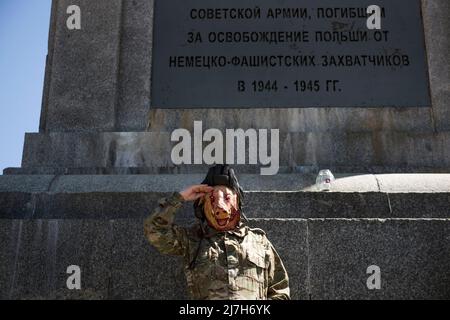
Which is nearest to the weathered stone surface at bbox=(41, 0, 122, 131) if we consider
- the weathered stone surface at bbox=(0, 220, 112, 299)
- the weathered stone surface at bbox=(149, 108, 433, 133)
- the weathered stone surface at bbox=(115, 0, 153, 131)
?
the weathered stone surface at bbox=(115, 0, 153, 131)

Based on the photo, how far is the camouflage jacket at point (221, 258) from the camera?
186 inches

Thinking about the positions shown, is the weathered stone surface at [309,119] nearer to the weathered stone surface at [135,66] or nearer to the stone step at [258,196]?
the weathered stone surface at [135,66]

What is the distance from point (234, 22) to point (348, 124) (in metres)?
2.23

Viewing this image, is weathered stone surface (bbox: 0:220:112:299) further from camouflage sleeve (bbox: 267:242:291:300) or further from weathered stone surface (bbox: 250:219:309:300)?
camouflage sleeve (bbox: 267:242:291:300)

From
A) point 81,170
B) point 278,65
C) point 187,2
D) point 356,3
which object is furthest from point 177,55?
point 356,3

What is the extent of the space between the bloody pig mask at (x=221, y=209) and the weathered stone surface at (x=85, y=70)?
298 centimetres

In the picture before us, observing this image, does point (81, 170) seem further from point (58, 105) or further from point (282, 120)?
point (282, 120)

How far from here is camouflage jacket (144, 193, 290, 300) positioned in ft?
15.5

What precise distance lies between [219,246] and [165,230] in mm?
502

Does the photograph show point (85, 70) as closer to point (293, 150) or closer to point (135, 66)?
point (135, 66)

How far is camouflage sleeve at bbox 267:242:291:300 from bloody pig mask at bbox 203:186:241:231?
485 millimetres

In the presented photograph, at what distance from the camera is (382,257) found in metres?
5.83

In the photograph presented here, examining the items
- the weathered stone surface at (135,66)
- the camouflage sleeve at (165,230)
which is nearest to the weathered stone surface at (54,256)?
the camouflage sleeve at (165,230)

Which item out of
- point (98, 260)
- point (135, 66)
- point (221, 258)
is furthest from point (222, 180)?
point (135, 66)
